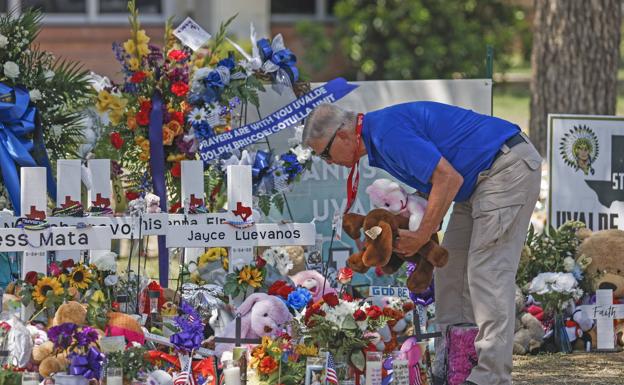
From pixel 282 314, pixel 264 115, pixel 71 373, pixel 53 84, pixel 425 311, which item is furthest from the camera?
pixel 264 115

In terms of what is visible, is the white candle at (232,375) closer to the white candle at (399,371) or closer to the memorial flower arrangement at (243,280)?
the white candle at (399,371)

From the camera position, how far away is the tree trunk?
9.06 m

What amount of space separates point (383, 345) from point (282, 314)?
19.1 inches

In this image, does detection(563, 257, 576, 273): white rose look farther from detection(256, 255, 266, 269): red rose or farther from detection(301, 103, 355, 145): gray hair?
detection(301, 103, 355, 145): gray hair

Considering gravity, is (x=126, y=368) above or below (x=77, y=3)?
below

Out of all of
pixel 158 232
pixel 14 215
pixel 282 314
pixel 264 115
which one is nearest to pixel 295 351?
pixel 282 314

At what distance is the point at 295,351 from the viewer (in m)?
4.76

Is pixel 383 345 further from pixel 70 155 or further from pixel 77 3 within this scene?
pixel 77 3

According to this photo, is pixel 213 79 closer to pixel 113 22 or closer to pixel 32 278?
pixel 32 278

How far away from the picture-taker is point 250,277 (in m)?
5.43

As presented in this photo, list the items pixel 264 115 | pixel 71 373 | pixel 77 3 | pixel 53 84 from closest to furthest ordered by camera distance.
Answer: pixel 71 373 → pixel 53 84 → pixel 264 115 → pixel 77 3

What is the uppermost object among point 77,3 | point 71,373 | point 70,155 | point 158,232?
point 77,3

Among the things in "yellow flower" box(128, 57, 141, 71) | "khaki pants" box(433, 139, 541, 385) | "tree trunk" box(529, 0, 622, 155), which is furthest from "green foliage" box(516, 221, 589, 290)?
"tree trunk" box(529, 0, 622, 155)

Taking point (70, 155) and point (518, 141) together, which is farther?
point (70, 155)
